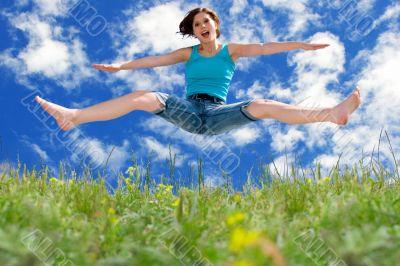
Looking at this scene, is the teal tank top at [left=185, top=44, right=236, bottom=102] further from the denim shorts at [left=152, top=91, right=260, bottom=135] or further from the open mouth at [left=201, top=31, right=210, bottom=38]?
the denim shorts at [left=152, top=91, right=260, bottom=135]

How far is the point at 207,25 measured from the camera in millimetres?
6289

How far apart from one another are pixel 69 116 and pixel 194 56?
6.48 feet

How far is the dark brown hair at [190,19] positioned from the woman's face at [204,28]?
214 millimetres

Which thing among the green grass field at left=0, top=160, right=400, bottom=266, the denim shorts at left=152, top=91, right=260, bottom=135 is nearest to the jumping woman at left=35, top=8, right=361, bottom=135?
the denim shorts at left=152, top=91, right=260, bottom=135

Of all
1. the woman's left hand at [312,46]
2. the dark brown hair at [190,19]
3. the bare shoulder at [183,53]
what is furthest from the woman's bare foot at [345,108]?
the dark brown hair at [190,19]

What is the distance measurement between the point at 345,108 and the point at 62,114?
118 inches

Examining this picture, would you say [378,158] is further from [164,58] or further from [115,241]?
[115,241]

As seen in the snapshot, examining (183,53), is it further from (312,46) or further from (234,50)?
(312,46)

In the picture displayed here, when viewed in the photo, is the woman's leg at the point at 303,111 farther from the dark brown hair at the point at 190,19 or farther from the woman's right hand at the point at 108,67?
the dark brown hair at the point at 190,19

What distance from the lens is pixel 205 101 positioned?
591cm

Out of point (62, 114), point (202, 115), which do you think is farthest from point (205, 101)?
point (62, 114)

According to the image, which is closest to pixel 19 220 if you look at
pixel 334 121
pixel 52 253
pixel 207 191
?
pixel 52 253

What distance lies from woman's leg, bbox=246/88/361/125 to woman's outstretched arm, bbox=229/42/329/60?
886 millimetres

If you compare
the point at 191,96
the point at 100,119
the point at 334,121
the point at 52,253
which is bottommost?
the point at 52,253
